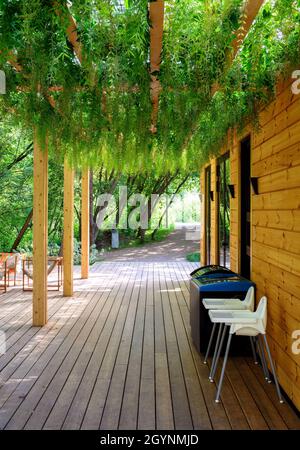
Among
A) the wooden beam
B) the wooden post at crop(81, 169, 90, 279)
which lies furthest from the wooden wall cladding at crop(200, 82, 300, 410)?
A: the wooden post at crop(81, 169, 90, 279)

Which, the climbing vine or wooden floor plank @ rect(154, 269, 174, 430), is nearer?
the climbing vine

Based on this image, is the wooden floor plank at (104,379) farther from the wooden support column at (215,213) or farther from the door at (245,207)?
the wooden support column at (215,213)

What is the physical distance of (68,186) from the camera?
7242 millimetres

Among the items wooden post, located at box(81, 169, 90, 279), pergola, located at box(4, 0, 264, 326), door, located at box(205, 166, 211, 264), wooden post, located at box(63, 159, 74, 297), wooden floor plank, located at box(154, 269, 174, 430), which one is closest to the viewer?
pergola, located at box(4, 0, 264, 326)

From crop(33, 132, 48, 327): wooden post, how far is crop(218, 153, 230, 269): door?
2814 mm

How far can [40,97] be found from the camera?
Result: 3779mm

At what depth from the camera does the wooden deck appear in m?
2.86

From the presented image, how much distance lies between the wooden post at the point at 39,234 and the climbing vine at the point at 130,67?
0.55m

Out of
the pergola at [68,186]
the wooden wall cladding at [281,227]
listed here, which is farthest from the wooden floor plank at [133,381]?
the pergola at [68,186]

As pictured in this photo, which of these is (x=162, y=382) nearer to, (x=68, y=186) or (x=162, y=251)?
(x=68, y=186)

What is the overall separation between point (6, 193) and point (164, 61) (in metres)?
9.28

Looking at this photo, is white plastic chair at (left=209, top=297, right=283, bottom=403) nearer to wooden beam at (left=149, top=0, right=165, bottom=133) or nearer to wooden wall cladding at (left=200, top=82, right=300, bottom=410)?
wooden wall cladding at (left=200, top=82, right=300, bottom=410)

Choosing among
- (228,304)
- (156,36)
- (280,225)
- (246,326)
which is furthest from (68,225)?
(156,36)
